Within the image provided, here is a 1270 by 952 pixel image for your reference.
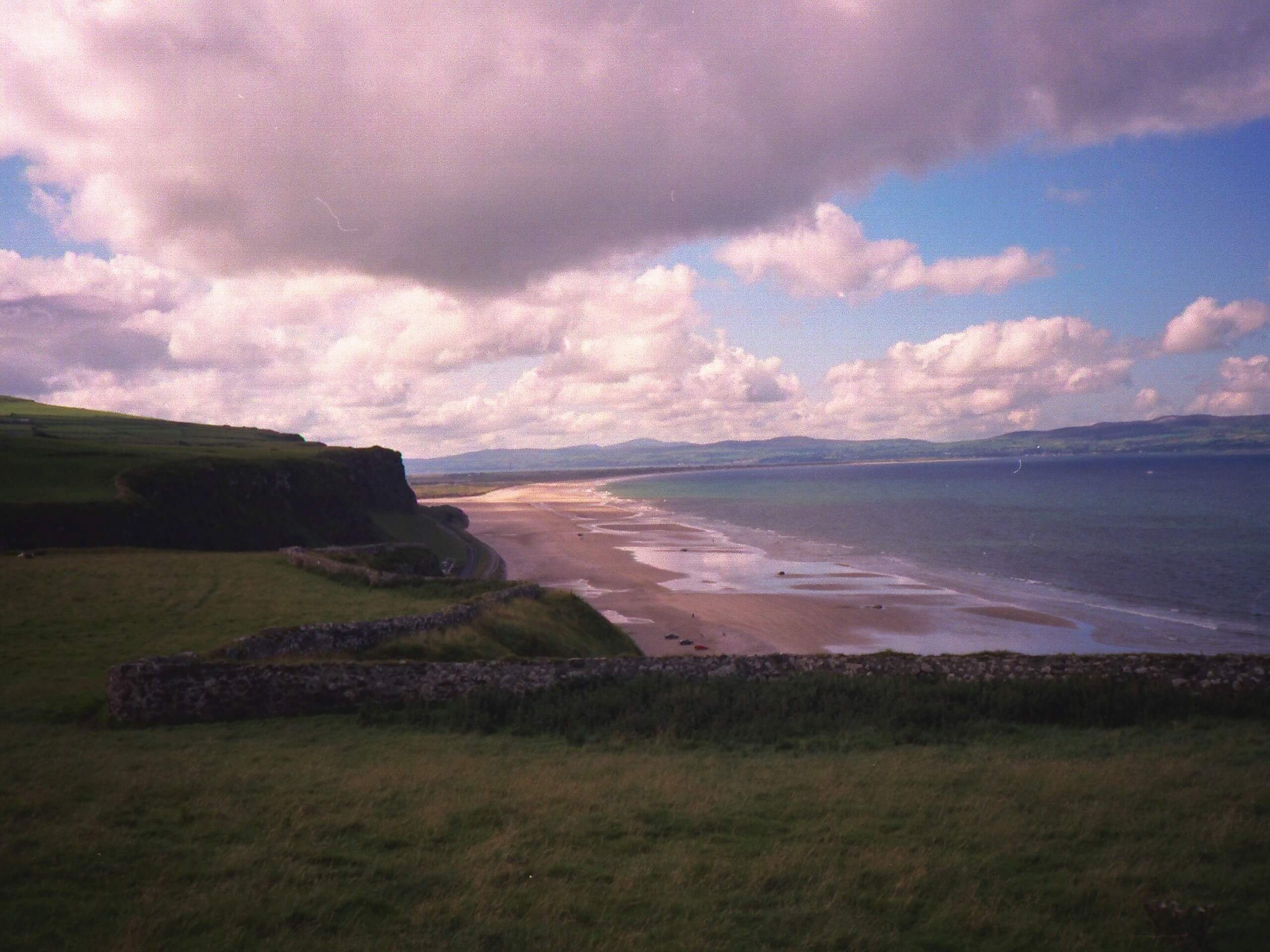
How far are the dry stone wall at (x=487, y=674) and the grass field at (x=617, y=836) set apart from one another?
66 centimetres

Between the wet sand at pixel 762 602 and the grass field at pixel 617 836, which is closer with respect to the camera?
the grass field at pixel 617 836

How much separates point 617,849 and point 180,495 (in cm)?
4317

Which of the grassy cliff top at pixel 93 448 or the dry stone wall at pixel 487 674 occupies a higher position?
the grassy cliff top at pixel 93 448

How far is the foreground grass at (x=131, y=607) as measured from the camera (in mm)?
15508

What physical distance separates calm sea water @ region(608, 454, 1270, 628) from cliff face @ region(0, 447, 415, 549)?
140ft

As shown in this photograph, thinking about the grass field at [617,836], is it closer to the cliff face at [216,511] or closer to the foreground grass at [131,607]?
the foreground grass at [131,607]

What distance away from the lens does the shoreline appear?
3269 cm

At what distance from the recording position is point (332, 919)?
6.52 m

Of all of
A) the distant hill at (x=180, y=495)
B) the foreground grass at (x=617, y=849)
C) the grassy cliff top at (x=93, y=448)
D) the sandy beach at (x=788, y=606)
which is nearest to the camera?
the foreground grass at (x=617, y=849)

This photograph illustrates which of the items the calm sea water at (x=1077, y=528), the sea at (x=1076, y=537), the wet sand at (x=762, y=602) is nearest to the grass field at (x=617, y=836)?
the wet sand at (x=762, y=602)

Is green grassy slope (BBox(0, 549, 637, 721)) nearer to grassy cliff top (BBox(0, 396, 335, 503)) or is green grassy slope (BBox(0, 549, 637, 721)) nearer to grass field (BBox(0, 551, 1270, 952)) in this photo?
grass field (BBox(0, 551, 1270, 952))

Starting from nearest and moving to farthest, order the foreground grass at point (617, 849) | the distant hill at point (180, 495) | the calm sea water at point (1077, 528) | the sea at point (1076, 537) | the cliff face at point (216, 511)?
the foreground grass at point (617, 849)
the cliff face at point (216, 511)
the distant hill at point (180, 495)
the sea at point (1076, 537)
the calm sea water at point (1077, 528)

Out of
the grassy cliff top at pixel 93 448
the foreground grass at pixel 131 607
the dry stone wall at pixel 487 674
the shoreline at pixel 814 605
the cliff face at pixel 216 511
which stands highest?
the grassy cliff top at pixel 93 448

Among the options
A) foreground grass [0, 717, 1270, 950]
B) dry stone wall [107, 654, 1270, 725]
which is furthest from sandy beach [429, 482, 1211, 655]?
foreground grass [0, 717, 1270, 950]
